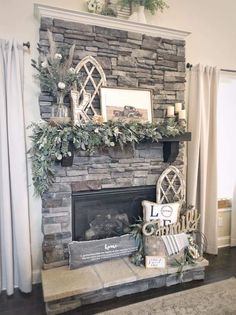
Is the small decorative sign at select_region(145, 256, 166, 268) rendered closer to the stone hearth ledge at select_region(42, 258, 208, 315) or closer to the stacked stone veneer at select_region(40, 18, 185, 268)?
the stone hearth ledge at select_region(42, 258, 208, 315)

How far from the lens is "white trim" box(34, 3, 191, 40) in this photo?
2180 millimetres

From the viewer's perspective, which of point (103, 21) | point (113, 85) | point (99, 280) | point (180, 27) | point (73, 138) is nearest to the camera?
point (73, 138)

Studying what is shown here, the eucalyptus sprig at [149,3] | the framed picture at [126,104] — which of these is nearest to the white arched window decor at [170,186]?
the framed picture at [126,104]

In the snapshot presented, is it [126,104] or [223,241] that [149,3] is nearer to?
[126,104]

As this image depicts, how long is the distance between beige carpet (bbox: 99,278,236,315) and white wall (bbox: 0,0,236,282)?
1102 mm

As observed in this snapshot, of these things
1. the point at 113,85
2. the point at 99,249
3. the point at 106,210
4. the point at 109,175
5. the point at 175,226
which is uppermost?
the point at 113,85

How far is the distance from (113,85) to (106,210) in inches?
50.7

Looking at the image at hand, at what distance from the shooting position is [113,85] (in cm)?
248

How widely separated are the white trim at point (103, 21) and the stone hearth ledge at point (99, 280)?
2.30m

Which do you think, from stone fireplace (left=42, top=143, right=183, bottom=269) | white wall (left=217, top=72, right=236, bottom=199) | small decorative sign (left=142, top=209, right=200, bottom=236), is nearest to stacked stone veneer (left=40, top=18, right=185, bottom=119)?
stone fireplace (left=42, top=143, right=183, bottom=269)

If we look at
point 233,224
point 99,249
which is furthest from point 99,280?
point 233,224

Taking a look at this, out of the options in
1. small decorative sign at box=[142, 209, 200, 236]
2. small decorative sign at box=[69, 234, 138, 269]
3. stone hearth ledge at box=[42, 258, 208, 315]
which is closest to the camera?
stone hearth ledge at box=[42, 258, 208, 315]

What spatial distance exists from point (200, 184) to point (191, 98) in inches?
40.3

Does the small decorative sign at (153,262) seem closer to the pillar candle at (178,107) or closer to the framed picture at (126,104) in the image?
the framed picture at (126,104)
